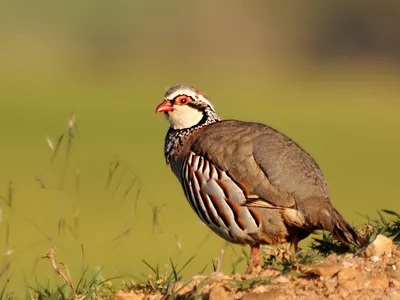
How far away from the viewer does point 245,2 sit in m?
67.4

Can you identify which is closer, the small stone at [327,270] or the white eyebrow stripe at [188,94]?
the small stone at [327,270]

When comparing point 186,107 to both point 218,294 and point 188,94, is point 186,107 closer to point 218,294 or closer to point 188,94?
point 188,94

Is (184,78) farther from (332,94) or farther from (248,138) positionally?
(248,138)

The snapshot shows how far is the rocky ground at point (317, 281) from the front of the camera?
16.5 feet

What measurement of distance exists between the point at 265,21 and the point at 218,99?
25398 millimetres

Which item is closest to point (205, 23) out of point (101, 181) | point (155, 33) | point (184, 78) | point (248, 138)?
point (155, 33)

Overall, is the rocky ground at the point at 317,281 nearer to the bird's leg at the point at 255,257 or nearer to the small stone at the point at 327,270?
the small stone at the point at 327,270

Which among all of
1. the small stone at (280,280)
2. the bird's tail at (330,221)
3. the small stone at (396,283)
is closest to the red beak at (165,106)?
the bird's tail at (330,221)

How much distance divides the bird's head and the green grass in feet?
2.08

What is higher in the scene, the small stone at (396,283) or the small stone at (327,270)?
the small stone at (327,270)

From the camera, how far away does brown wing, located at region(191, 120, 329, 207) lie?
256 inches

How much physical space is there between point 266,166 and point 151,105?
30.9 metres

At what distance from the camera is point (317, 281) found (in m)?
5.15

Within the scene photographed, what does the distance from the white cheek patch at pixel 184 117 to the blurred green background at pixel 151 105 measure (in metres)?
0.48
